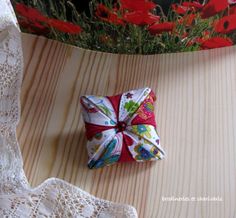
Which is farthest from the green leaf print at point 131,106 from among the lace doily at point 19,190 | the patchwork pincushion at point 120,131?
the lace doily at point 19,190

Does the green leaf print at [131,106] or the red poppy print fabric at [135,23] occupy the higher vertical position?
the red poppy print fabric at [135,23]

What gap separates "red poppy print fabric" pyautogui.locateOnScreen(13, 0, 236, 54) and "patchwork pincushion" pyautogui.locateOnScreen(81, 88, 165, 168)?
13 centimetres

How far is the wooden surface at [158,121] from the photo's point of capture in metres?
0.56

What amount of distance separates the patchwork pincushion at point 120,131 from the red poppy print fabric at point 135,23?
0.43 ft

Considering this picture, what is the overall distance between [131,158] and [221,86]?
0.20 m

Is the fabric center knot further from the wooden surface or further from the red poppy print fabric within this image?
the red poppy print fabric

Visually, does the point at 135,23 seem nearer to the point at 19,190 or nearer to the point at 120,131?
the point at 120,131

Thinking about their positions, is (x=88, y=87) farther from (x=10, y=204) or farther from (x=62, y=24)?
(x=10, y=204)

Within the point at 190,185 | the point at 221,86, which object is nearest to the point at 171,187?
the point at 190,185

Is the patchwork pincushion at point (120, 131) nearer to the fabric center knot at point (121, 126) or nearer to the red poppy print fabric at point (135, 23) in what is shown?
the fabric center knot at point (121, 126)

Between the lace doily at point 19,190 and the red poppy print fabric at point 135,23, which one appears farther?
the red poppy print fabric at point 135,23

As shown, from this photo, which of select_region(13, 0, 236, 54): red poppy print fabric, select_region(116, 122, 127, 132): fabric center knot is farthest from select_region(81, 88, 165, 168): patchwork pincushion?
select_region(13, 0, 236, 54): red poppy print fabric

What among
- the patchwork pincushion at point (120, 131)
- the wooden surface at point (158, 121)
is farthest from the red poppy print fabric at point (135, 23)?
the patchwork pincushion at point (120, 131)

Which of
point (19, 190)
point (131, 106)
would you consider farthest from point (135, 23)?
point (19, 190)
